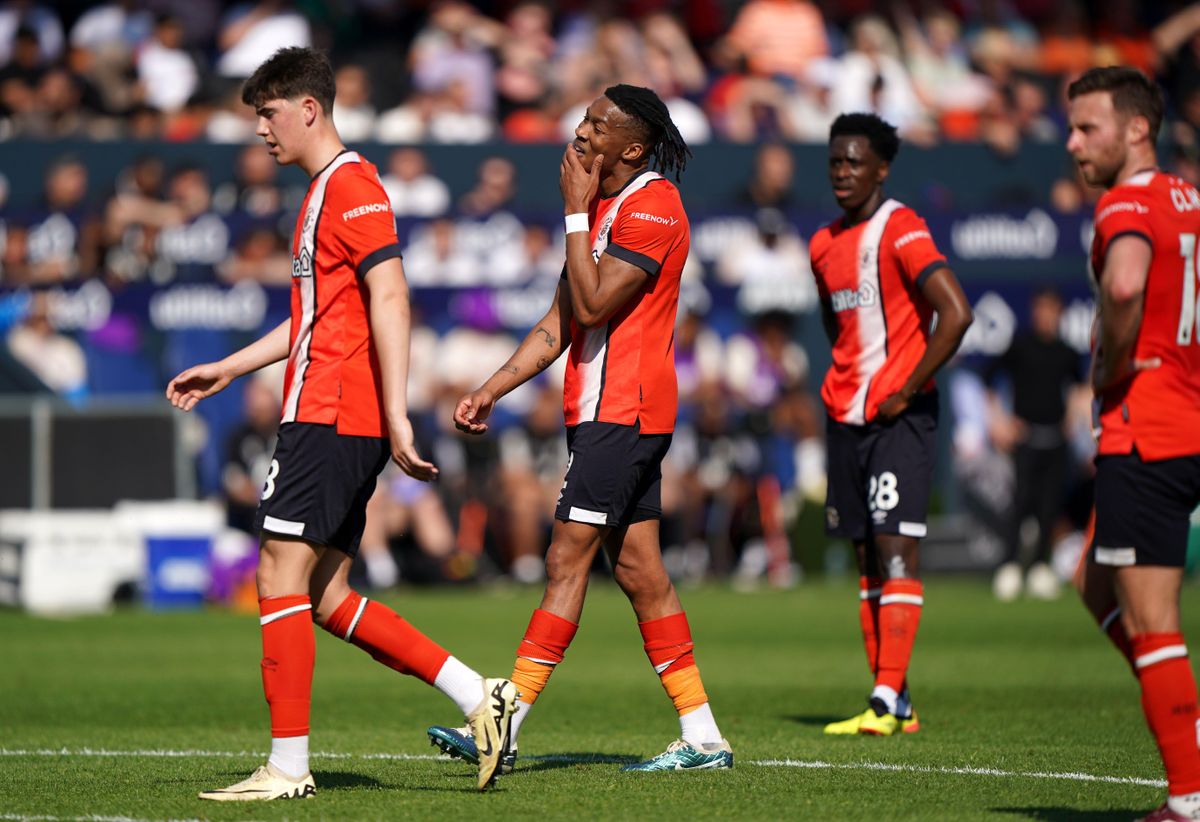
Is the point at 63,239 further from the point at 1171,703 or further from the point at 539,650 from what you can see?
the point at 1171,703

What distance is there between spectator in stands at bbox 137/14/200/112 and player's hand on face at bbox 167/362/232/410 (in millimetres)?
14595

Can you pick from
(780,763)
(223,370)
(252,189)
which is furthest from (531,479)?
(223,370)

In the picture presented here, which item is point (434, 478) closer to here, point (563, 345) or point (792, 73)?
point (563, 345)

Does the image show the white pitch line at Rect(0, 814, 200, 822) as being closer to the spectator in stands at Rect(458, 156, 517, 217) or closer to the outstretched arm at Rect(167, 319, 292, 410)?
the outstretched arm at Rect(167, 319, 292, 410)

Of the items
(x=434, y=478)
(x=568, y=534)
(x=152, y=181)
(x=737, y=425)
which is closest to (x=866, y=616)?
(x=568, y=534)

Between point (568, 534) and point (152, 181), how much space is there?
1299 cm

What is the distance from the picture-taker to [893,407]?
881 centimetres

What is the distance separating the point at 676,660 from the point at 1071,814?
179 centimetres

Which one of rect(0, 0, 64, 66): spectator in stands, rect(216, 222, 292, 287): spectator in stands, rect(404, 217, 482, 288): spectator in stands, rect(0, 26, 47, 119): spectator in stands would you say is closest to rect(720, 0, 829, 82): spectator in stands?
rect(404, 217, 482, 288): spectator in stands

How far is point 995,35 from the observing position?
26.0 m

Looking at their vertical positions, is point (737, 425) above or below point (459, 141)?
below

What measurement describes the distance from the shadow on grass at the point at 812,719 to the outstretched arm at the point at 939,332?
5.21 ft

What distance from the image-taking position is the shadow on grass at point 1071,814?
605 cm

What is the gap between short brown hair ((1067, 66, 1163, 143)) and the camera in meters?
5.87
